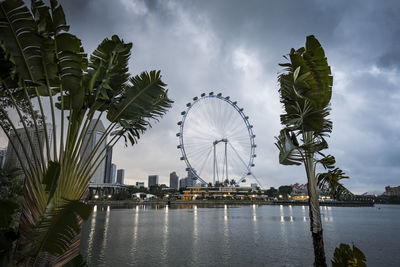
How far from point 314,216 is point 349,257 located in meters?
1.63

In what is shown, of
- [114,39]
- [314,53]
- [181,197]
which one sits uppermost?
[114,39]

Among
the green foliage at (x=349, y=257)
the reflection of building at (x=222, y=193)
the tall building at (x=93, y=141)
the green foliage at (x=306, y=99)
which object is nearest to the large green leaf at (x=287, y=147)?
the green foliage at (x=306, y=99)

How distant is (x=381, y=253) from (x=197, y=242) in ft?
44.6

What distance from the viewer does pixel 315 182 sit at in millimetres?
5707

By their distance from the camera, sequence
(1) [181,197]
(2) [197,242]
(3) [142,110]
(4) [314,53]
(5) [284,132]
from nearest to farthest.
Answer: (4) [314,53] < (5) [284,132] < (3) [142,110] < (2) [197,242] < (1) [181,197]

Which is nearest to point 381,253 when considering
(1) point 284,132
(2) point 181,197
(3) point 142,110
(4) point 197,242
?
(4) point 197,242

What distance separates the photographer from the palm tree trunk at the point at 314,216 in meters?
5.33

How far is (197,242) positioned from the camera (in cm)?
1936

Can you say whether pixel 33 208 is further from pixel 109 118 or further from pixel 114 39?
pixel 114 39

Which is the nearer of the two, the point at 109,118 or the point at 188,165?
the point at 109,118

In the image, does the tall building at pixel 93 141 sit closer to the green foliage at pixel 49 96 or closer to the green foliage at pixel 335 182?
the green foliage at pixel 49 96

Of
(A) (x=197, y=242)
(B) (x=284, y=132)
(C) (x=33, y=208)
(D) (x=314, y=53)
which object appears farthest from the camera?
(A) (x=197, y=242)

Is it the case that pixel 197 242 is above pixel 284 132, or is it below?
below

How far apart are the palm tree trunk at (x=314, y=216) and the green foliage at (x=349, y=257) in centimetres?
137
